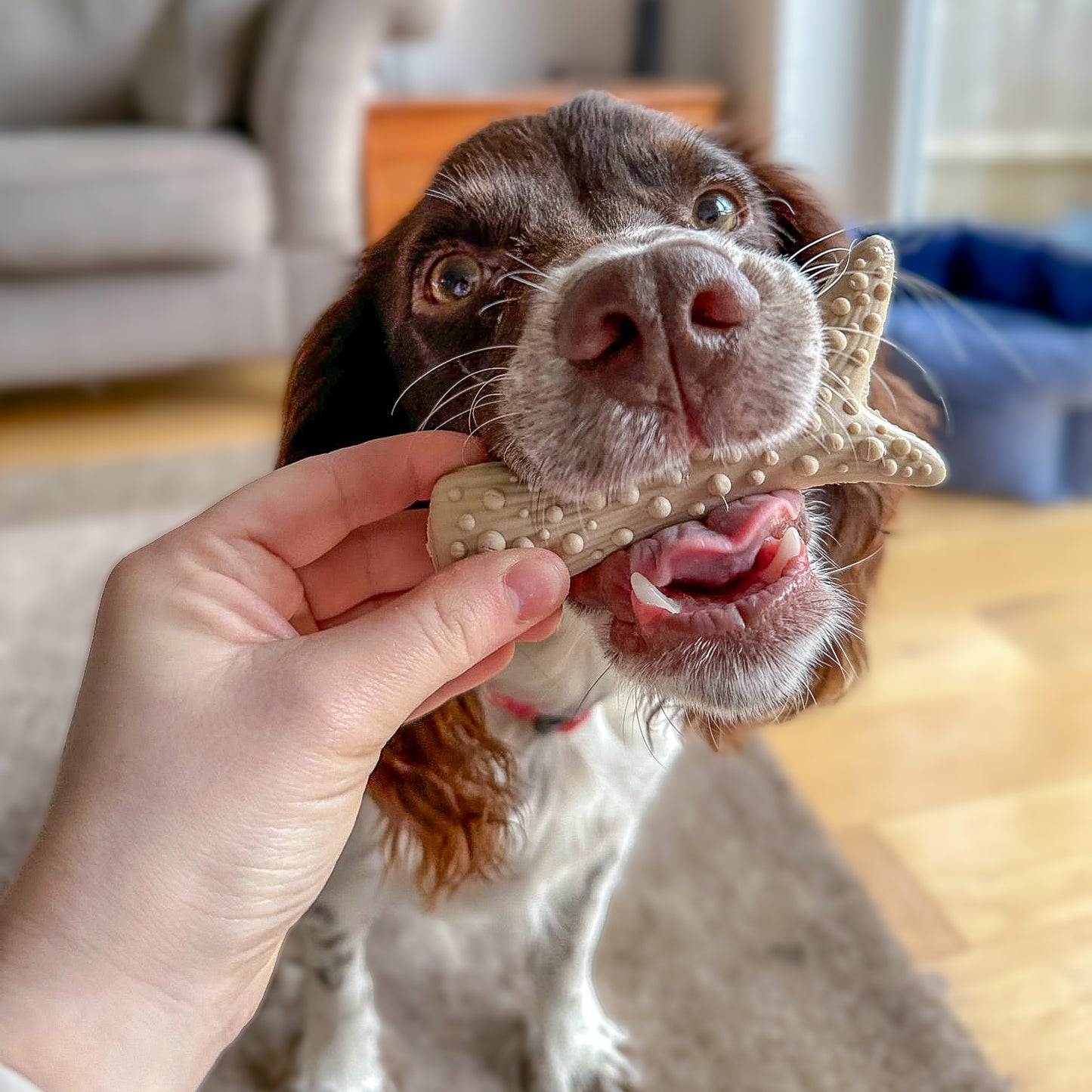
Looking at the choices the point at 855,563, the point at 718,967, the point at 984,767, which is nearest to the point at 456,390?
the point at 855,563

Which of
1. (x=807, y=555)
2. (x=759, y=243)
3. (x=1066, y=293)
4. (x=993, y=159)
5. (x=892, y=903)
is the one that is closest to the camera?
(x=807, y=555)

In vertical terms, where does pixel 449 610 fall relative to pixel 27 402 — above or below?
above

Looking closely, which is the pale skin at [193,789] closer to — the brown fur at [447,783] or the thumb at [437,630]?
the thumb at [437,630]

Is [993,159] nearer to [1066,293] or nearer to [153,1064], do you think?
[1066,293]

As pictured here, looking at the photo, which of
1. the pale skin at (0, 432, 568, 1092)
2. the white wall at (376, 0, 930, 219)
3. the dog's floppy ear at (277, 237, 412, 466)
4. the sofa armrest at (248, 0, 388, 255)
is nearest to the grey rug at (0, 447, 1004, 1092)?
the pale skin at (0, 432, 568, 1092)

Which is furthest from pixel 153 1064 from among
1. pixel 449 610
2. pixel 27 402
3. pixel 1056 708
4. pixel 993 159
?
pixel 993 159

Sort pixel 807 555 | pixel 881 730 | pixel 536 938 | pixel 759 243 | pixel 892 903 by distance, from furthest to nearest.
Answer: pixel 881 730, pixel 892 903, pixel 536 938, pixel 759 243, pixel 807 555

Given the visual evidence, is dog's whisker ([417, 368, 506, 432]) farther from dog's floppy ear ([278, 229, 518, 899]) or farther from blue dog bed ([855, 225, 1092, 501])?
blue dog bed ([855, 225, 1092, 501])

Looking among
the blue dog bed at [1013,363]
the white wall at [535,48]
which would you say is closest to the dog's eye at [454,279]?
the blue dog bed at [1013,363]
